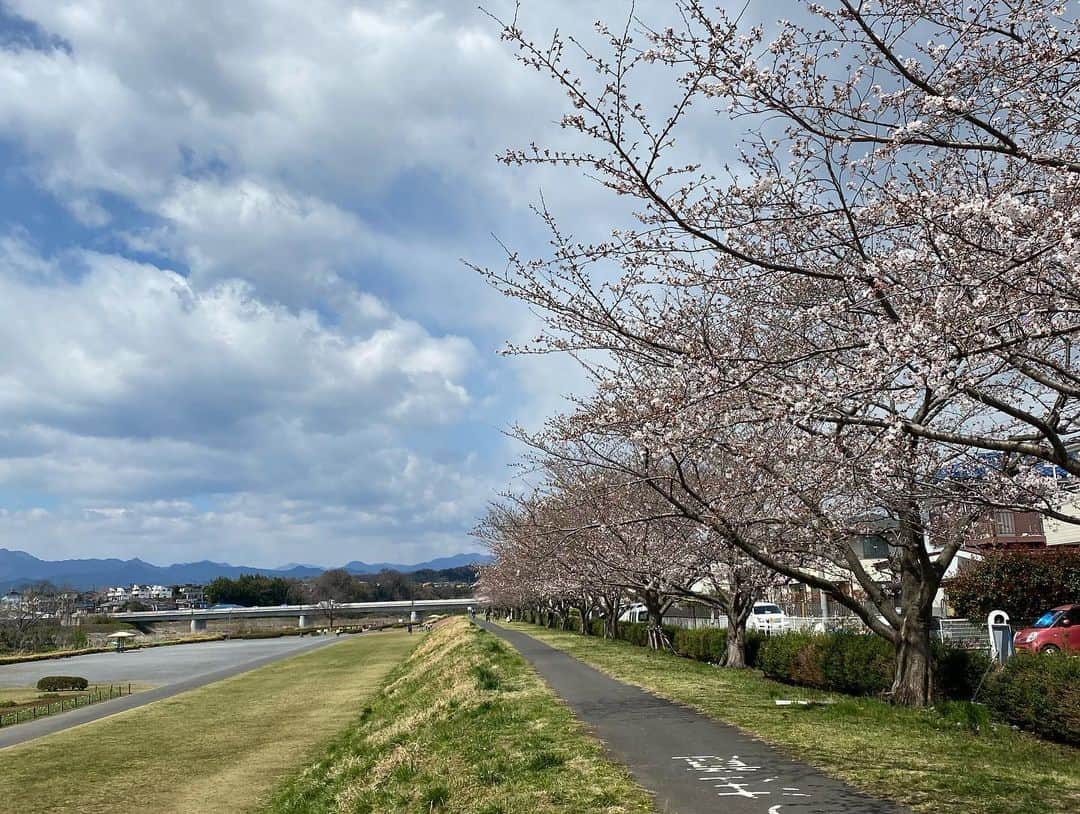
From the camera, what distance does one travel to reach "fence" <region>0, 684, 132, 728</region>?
28.9 m

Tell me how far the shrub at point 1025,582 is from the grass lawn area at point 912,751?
13.9 meters

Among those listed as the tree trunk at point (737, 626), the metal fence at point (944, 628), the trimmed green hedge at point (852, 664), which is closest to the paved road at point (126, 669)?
the metal fence at point (944, 628)

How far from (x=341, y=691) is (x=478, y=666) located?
13573mm

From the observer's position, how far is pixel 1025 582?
26109mm

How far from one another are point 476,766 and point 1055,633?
16107 millimetres

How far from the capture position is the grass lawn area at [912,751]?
709 centimetres

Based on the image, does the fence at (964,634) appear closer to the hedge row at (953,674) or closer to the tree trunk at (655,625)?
the hedge row at (953,674)

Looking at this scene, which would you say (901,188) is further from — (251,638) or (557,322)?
(251,638)

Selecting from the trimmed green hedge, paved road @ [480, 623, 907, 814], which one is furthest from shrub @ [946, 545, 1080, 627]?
paved road @ [480, 623, 907, 814]

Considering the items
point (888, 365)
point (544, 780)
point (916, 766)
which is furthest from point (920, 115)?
point (544, 780)

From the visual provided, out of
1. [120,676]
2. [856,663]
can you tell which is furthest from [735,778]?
[120,676]

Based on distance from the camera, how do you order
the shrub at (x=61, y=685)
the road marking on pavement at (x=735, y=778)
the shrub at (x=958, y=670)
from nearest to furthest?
the road marking on pavement at (x=735, y=778), the shrub at (x=958, y=670), the shrub at (x=61, y=685)

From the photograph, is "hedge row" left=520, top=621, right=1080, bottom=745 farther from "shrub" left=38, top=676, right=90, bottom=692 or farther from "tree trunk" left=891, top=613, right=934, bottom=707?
"shrub" left=38, top=676, right=90, bottom=692

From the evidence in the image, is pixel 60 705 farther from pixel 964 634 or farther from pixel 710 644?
pixel 964 634
